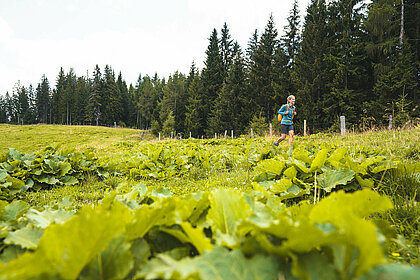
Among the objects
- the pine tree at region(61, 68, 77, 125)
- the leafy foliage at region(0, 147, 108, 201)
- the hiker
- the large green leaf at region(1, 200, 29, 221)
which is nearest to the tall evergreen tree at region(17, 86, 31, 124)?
the pine tree at region(61, 68, 77, 125)

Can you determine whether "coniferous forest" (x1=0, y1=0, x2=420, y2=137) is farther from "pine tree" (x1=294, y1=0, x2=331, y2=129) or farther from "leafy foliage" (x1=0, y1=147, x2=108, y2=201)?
"leafy foliage" (x1=0, y1=147, x2=108, y2=201)

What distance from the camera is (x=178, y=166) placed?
5.09m

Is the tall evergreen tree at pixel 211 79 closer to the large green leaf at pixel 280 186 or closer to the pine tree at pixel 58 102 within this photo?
the large green leaf at pixel 280 186

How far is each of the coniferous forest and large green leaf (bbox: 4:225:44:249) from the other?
23.3 ft

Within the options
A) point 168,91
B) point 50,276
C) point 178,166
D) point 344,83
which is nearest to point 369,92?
point 344,83

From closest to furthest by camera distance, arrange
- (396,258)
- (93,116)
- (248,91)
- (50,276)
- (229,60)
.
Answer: (50,276), (396,258), (248,91), (229,60), (93,116)

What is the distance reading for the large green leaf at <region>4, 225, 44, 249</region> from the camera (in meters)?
0.77

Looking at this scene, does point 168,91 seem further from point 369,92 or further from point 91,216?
point 91,216

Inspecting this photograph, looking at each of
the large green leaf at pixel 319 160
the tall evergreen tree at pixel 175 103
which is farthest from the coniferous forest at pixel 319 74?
the large green leaf at pixel 319 160

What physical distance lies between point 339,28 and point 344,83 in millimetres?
6470

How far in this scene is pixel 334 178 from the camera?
2.02 metres

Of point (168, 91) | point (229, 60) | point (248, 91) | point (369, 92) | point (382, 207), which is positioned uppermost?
point (229, 60)

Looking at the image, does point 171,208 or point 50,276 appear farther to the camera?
point 171,208

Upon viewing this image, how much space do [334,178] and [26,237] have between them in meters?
2.27
